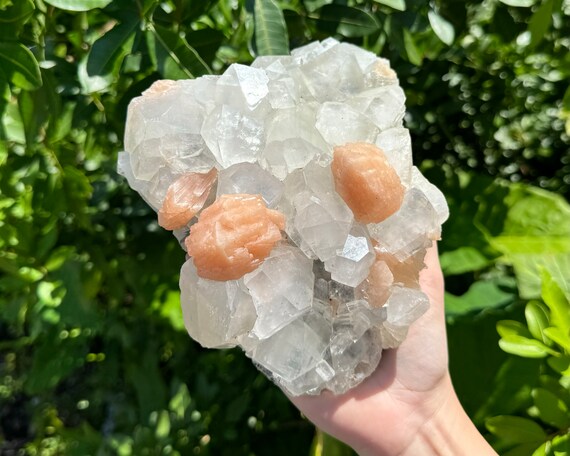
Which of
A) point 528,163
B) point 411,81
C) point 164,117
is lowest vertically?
point 528,163

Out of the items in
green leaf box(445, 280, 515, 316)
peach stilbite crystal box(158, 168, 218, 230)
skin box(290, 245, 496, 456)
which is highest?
peach stilbite crystal box(158, 168, 218, 230)

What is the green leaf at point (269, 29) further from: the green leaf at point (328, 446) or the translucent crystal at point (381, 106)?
the green leaf at point (328, 446)

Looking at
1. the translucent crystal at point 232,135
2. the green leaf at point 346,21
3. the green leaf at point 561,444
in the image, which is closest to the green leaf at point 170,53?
the translucent crystal at point 232,135

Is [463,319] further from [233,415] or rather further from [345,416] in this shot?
[233,415]

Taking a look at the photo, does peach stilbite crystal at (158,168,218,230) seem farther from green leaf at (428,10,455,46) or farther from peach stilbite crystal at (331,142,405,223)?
green leaf at (428,10,455,46)

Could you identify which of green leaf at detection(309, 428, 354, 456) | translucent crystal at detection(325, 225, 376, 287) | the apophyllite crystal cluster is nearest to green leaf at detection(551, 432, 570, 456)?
the apophyllite crystal cluster

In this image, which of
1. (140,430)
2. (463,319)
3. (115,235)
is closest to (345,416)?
(463,319)
